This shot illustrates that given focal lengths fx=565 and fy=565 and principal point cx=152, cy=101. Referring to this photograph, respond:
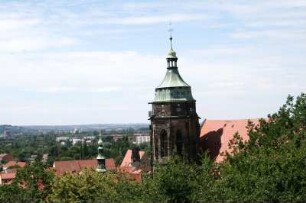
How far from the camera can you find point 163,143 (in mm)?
46219

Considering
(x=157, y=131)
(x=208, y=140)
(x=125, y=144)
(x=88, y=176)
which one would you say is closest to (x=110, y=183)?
(x=88, y=176)

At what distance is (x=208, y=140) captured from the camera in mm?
47844

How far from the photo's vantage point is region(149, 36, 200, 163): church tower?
150ft

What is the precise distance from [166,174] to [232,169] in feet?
11.1

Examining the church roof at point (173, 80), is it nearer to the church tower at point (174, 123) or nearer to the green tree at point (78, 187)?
the church tower at point (174, 123)

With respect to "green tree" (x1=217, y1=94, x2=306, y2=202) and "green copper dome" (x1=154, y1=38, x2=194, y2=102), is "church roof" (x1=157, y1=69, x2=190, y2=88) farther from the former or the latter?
"green tree" (x1=217, y1=94, x2=306, y2=202)

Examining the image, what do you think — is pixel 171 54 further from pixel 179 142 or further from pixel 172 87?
pixel 179 142

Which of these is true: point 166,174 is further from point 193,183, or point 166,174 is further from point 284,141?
point 284,141

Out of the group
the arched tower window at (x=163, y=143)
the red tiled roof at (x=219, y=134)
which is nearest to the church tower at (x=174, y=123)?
the arched tower window at (x=163, y=143)

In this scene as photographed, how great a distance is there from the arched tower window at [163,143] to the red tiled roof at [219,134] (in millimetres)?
3551

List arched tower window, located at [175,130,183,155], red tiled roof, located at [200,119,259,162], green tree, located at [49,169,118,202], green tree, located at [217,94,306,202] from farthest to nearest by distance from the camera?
1. arched tower window, located at [175,130,183,155]
2. red tiled roof, located at [200,119,259,162]
3. green tree, located at [49,169,118,202]
4. green tree, located at [217,94,306,202]

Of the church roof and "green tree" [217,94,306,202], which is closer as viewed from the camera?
"green tree" [217,94,306,202]

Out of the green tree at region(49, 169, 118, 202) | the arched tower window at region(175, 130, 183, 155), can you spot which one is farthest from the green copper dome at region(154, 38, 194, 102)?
the green tree at region(49, 169, 118, 202)

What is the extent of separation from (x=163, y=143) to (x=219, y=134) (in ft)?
15.9
